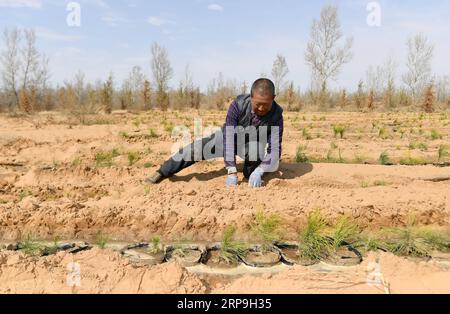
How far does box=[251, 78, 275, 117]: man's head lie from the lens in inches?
154

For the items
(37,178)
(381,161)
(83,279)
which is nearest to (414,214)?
(381,161)

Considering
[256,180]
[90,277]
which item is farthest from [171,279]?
[256,180]

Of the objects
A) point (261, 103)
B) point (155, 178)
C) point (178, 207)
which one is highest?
point (261, 103)

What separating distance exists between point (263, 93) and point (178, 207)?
146cm

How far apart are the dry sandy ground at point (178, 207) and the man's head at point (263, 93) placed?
3.03 feet

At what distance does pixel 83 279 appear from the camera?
7.31 feet

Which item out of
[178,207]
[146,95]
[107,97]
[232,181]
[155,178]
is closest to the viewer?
[178,207]

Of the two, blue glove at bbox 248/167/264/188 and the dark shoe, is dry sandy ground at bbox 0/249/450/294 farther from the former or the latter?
the dark shoe

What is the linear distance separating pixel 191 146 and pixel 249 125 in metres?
0.74

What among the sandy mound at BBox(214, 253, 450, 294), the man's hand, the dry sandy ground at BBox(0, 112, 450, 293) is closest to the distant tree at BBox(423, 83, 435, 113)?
the dry sandy ground at BBox(0, 112, 450, 293)

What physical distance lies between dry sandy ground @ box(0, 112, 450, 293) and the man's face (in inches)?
34.1

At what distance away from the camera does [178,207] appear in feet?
11.8

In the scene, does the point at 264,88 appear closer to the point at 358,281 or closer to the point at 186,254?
the point at 186,254
